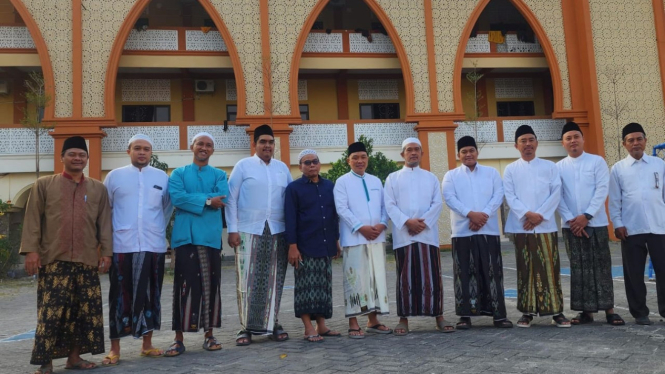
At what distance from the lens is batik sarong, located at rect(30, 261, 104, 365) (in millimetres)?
3617

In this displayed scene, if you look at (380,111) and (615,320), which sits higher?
(380,111)

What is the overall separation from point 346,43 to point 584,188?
489 inches

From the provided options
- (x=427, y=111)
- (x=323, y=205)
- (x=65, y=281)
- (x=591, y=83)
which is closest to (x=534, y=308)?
(x=323, y=205)

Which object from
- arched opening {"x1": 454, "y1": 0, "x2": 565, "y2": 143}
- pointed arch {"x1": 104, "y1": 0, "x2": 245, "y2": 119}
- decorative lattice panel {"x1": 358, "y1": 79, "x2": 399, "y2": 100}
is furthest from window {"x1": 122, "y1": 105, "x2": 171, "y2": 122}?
arched opening {"x1": 454, "y1": 0, "x2": 565, "y2": 143}

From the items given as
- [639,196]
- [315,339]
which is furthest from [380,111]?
[315,339]

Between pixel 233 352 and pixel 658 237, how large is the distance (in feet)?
12.2

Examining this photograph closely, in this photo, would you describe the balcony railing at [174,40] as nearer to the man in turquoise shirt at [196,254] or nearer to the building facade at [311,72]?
the building facade at [311,72]

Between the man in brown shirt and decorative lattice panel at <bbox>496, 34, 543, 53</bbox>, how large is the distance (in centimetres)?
1562

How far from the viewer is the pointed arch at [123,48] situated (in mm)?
14250

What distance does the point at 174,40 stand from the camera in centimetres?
1545

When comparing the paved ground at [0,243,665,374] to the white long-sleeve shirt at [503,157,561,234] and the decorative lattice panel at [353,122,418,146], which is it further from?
the decorative lattice panel at [353,122,418,146]

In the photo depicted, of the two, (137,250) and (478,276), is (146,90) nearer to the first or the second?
(137,250)

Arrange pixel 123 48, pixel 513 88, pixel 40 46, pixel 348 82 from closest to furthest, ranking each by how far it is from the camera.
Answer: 1. pixel 40 46
2. pixel 123 48
3. pixel 348 82
4. pixel 513 88

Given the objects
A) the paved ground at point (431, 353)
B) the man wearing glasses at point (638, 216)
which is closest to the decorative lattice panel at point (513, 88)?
the man wearing glasses at point (638, 216)
